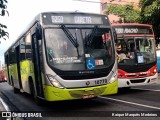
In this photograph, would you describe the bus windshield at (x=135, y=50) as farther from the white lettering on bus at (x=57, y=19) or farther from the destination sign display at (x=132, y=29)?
the white lettering on bus at (x=57, y=19)

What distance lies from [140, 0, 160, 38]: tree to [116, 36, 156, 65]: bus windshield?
10.1 metres

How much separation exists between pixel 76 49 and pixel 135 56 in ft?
16.0

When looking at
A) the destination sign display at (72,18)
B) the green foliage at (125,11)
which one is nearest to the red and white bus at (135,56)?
the destination sign display at (72,18)

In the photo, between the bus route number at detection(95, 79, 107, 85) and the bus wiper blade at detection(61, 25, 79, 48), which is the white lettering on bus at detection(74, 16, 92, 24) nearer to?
the bus wiper blade at detection(61, 25, 79, 48)

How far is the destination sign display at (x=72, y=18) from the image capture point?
10287mm

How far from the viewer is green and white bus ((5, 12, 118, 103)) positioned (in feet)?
32.0

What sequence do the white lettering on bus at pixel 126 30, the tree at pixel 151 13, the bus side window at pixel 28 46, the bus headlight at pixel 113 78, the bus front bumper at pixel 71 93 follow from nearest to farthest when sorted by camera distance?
the bus front bumper at pixel 71 93 < the bus headlight at pixel 113 78 < the bus side window at pixel 28 46 < the white lettering on bus at pixel 126 30 < the tree at pixel 151 13

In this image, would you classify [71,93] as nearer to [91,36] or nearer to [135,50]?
[91,36]

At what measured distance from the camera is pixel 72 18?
1054cm

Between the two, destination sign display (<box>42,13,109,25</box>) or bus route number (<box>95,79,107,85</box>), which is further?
destination sign display (<box>42,13,109,25</box>)

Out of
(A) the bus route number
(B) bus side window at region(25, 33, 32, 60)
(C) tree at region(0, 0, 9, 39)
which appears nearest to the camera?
(C) tree at region(0, 0, 9, 39)

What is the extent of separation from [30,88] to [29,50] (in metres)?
1.53

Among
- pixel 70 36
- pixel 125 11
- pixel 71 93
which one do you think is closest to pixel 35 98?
pixel 71 93

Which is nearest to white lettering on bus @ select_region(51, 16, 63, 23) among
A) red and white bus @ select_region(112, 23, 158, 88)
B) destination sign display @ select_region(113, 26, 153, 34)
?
red and white bus @ select_region(112, 23, 158, 88)
